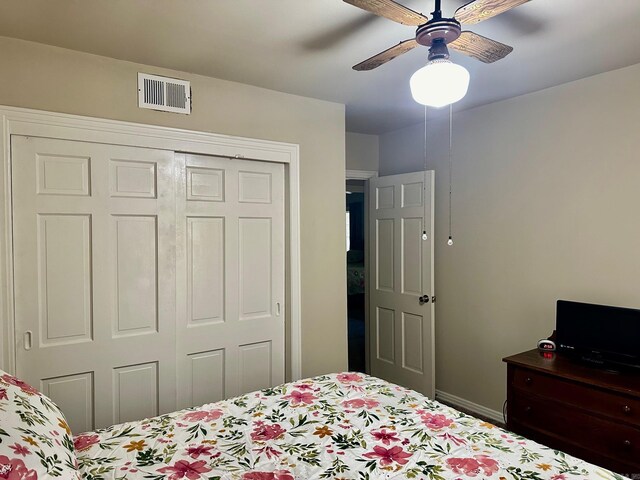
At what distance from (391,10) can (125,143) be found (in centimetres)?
169

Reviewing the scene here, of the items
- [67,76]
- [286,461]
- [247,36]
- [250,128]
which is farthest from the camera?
[250,128]

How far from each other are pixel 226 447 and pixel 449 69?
1584 mm

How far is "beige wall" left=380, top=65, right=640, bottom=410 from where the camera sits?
2721 millimetres

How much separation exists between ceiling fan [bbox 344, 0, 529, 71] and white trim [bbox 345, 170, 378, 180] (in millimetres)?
2406

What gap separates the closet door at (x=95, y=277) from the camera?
2289mm

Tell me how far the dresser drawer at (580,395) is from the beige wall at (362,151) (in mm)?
2369

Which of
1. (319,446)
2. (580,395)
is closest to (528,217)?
(580,395)

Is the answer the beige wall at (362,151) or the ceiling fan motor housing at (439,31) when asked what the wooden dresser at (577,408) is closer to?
the ceiling fan motor housing at (439,31)

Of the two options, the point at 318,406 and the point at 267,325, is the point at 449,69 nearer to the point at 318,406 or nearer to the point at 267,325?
the point at 318,406

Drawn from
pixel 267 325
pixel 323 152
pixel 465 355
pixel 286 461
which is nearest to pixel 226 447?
pixel 286 461

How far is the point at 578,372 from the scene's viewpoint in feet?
8.14

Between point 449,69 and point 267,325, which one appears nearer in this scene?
point 449,69

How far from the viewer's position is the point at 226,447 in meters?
1.55

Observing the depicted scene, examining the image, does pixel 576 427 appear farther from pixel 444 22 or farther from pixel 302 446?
pixel 444 22
